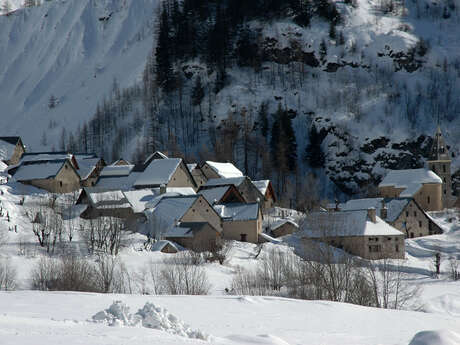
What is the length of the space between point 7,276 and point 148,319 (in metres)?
20.5

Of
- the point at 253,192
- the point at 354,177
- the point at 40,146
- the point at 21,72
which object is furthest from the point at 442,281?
the point at 21,72

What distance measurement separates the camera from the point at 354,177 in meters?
106

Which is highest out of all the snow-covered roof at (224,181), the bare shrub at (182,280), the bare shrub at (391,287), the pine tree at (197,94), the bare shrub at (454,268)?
the pine tree at (197,94)

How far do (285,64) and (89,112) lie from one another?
40.7 meters

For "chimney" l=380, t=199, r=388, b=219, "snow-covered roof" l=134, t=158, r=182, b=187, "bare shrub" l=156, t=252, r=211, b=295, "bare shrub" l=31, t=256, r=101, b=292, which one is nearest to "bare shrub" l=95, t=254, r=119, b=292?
"bare shrub" l=31, t=256, r=101, b=292

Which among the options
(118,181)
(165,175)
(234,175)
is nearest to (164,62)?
(234,175)

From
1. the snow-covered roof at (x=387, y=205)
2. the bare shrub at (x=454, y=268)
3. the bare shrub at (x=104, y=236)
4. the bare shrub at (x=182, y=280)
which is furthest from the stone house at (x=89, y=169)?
the bare shrub at (x=454, y=268)

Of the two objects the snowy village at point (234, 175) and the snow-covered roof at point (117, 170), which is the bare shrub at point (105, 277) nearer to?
the snowy village at point (234, 175)

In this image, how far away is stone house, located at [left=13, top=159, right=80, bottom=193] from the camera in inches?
3007

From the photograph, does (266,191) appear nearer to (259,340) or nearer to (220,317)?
(220,317)

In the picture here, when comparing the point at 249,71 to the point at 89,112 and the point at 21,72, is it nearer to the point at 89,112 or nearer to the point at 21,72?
the point at 89,112

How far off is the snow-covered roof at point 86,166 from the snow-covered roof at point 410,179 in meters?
37.8

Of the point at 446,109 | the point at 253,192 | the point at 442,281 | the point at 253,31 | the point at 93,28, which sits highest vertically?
the point at 93,28

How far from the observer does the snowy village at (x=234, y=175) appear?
29.5 meters
